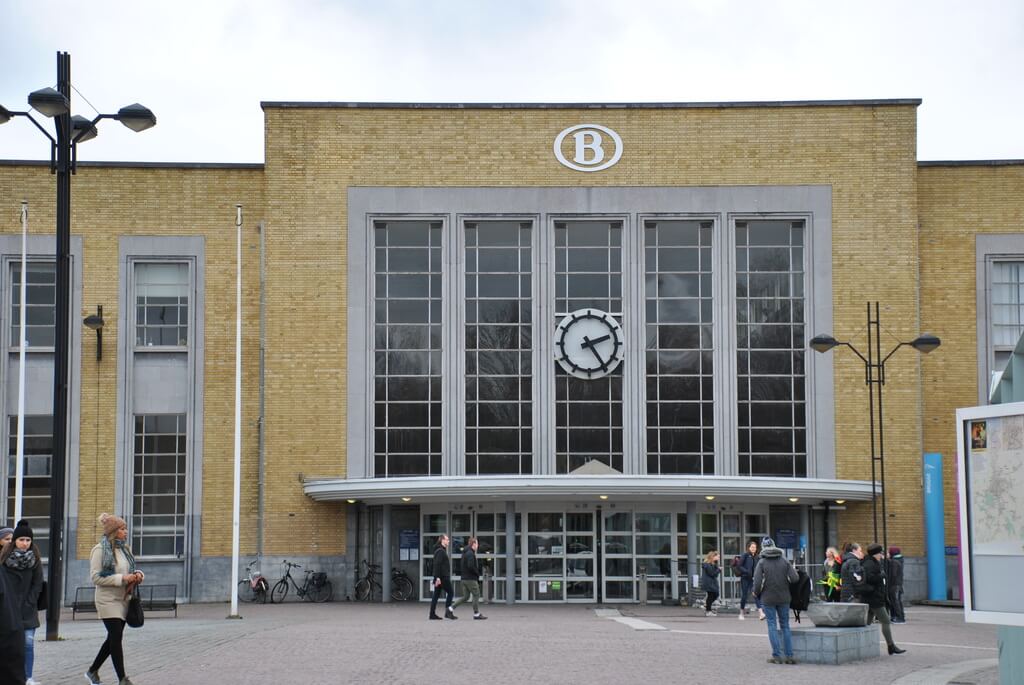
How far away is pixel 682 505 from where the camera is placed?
33.1 meters

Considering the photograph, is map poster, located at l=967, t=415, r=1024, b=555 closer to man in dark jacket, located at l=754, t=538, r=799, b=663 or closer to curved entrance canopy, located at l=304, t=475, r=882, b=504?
man in dark jacket, located at l=754, t=538, r=799, b=663

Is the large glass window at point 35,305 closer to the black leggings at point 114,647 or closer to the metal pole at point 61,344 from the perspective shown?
the metal pole at point 61,344

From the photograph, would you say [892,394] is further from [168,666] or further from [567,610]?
[168,666]

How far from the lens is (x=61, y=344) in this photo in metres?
18.9

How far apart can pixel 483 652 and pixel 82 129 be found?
9222 mm

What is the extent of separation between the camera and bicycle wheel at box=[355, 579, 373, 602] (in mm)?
33094

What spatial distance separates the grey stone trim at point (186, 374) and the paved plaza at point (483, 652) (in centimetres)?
766

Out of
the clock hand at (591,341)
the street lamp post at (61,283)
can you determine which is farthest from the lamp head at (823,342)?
the street lamp post at (61,283)

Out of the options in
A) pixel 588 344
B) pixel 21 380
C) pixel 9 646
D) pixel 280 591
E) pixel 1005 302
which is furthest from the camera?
pixel 1005 302

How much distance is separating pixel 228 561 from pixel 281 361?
5.06 meters

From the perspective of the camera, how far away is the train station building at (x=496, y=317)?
33.6 metres

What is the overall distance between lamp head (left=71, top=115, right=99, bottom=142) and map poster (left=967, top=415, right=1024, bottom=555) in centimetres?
1298

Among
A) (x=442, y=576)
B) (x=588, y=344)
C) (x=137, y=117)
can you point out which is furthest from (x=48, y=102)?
(x=588, y=344)

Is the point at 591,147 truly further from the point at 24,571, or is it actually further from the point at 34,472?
the point at 24,571
